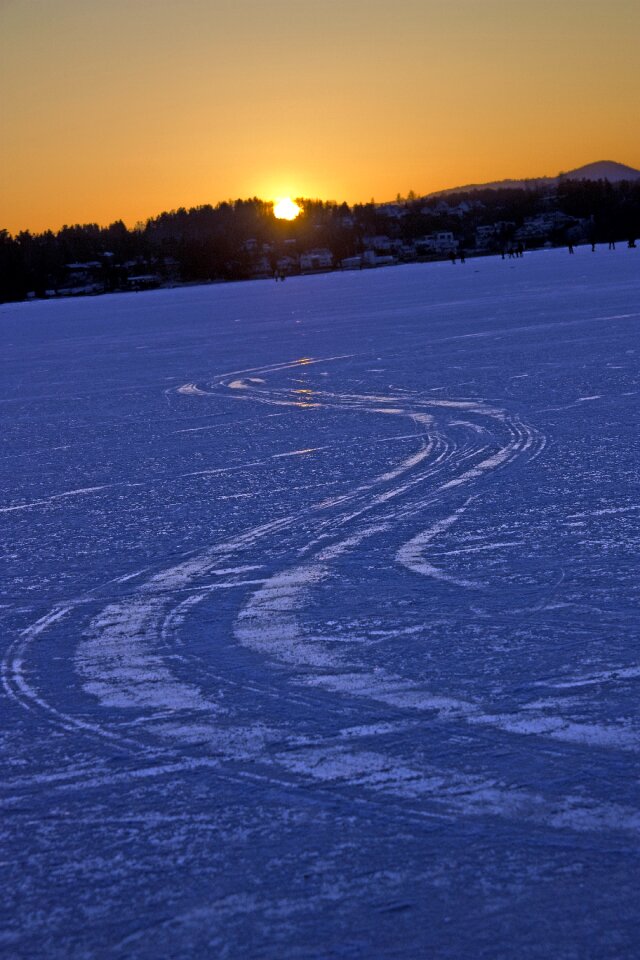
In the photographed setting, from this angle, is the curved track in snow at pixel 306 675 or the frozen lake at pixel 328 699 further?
the curved track in snow at pixel 306 675

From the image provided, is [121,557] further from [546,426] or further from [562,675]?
[546,426]

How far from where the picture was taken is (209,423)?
1031 cm

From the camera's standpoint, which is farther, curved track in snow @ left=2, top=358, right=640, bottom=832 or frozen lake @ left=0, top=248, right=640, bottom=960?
curved track in snow @ left=2, top=358, right=640, bottom=832

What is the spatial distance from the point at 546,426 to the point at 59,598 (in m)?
4.84

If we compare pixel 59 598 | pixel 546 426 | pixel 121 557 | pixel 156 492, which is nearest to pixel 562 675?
pixel 59 598

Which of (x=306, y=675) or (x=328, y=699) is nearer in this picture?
(x=328, y=699)

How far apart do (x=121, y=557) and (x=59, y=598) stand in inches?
→ 26.8

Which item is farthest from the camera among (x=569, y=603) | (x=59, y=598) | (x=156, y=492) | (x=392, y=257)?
(x=392, y=257)

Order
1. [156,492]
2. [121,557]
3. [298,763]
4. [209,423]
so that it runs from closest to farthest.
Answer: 1. [298,763]
2. [121,557]
3. [156,492]
4. [209,423]

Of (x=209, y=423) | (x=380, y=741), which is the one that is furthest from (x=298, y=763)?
(x=209, y=423)

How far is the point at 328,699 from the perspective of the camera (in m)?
3.39

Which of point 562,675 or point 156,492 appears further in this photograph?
point 156,492

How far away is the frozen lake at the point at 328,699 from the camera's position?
2.29m

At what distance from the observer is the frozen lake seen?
229cm
